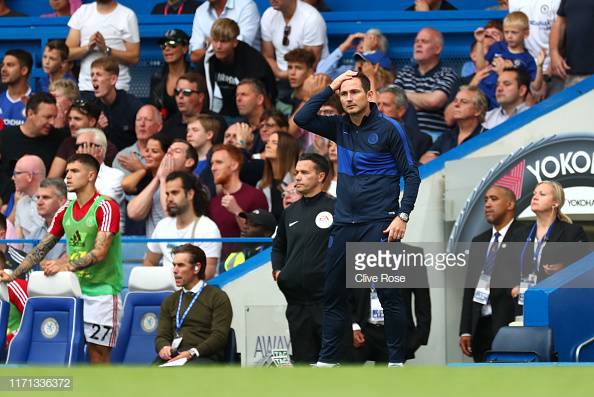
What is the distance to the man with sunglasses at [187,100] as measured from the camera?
13.8 metres

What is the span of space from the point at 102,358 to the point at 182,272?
107 centimetres

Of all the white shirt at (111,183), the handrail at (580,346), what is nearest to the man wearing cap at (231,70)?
the white shirt at (111,183)

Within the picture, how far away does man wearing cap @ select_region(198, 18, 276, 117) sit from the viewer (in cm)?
1412

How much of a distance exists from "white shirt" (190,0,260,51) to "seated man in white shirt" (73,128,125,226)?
2.45 meters

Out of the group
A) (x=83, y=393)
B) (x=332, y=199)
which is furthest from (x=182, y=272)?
(x=83, y=393)

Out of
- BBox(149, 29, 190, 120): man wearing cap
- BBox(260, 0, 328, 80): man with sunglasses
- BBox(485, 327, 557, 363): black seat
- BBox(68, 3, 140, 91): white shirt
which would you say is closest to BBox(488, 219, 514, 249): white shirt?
BBox(485, 327, 557, 363): black seat

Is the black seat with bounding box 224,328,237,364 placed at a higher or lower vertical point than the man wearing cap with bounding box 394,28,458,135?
lower

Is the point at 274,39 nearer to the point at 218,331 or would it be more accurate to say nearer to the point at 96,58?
the point at 96,58

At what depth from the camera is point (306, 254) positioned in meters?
10.2

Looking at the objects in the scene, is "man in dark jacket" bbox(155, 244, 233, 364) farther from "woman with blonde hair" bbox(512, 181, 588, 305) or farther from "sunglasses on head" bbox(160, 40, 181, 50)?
"sunglasses on head" bbox(160, 40, 181, 50)

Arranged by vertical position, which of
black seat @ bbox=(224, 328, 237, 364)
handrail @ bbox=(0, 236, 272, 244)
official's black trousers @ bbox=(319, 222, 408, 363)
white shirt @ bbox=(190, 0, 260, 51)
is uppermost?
white shirt @ bbox=(190, 0, 260, 51)

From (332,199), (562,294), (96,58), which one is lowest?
(562,294)

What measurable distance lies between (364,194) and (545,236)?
7.23 feet

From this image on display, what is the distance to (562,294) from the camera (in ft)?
31.5
